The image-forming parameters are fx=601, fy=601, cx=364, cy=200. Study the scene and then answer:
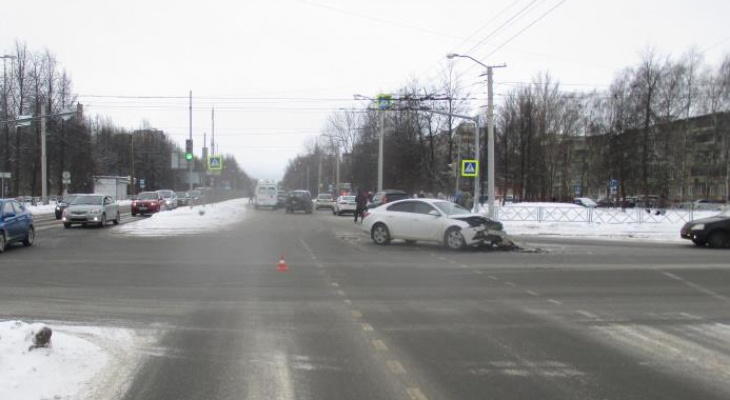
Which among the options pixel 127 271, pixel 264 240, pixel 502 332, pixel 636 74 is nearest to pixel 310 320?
pixel 502 332

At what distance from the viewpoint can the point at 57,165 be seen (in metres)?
66.1

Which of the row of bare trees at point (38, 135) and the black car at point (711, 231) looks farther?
the row of bare trees at point (38, 135)

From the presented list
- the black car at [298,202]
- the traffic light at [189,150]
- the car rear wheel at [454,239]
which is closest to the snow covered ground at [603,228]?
the car rear wheel at [454,239]

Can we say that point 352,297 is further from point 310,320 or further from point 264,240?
point 264,240

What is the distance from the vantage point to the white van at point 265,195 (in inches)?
2192

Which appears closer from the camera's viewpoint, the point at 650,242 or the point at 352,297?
the point at 352,297

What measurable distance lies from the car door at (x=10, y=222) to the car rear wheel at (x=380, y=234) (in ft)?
35.1

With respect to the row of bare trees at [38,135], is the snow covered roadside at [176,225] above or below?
below

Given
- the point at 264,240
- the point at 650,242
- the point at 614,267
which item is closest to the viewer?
the point at 614,267

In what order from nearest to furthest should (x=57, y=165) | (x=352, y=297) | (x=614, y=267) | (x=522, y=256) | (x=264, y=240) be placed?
1. (x=352, y=297)
2. (x=614, y=267)
3. (x=522, y=256)
4. (x=264, y=240)
5. (x=57, y=165)

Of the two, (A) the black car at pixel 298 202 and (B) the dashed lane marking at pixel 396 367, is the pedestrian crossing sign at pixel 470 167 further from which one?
(B) the dashed lane marking at pixel 396 367

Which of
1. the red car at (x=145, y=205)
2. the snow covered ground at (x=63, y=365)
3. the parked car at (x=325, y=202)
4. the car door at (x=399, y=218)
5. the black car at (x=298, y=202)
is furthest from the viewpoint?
the parked car at (x=325, y=202)

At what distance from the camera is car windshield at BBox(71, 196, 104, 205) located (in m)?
28.4

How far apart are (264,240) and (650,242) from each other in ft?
47.8
